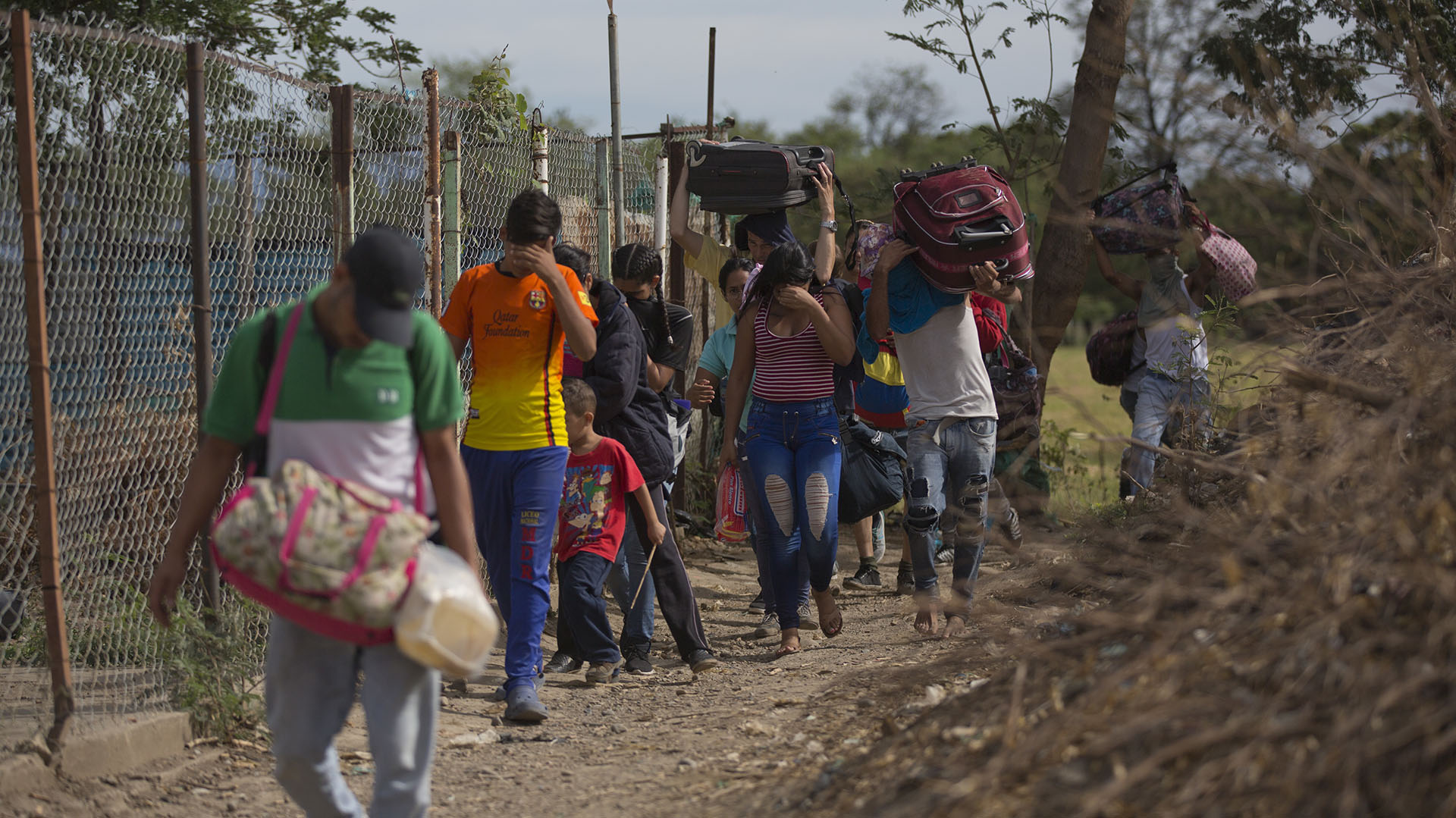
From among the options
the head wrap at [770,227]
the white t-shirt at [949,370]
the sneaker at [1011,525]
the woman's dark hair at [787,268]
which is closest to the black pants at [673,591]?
the woman's dark hair at [787,268]

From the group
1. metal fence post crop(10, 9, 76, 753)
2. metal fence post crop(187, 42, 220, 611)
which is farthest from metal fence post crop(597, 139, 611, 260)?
metal fence post crop(10, 9, 76, 753)

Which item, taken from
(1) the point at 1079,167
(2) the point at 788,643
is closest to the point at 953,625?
(2) the point at 788,643

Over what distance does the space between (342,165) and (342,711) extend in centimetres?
327

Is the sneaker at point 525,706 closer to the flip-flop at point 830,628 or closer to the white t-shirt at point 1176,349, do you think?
the flip-flop at point 830,628

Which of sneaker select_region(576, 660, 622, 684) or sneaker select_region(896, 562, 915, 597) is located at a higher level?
sneaker select_region(896, 562, 915, 597)

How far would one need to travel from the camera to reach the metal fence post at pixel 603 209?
841 cm

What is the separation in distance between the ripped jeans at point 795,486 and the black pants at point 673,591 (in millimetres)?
499

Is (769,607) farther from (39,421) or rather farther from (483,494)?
(39,421)

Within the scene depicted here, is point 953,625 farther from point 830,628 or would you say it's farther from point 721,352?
point 721,352

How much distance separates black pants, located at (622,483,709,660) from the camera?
5.94 meters

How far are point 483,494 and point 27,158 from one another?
6.75ft

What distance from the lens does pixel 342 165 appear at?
5.71 meters

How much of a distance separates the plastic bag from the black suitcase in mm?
1392

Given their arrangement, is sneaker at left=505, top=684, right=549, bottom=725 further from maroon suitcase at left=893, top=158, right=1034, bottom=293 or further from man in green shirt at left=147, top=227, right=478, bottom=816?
maroon suitcase at left=893, top=158, right=1034, bottom=293
